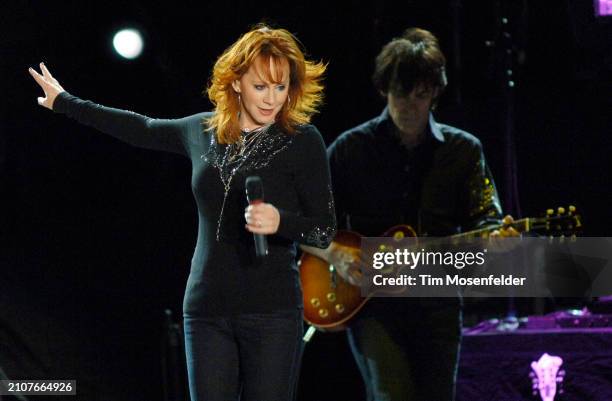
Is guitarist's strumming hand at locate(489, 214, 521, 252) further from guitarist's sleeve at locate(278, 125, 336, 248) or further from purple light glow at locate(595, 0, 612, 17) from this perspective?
guitarist's sleeve at locate(278, 125, 336, 248)

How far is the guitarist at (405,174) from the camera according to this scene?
3945 millimetres

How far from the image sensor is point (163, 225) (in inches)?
201

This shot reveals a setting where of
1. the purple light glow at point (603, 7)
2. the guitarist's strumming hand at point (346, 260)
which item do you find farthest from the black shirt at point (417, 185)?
the purple light glow at point (603, 7)

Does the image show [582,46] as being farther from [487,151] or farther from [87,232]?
[87,232]

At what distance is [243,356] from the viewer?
104 inches

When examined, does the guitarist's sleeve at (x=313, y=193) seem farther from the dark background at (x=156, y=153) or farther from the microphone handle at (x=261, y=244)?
the dark background at (x=156, y=153)

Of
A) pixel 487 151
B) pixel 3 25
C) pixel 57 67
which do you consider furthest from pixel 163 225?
pixel 487 151

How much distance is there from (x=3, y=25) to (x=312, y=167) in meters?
2.67

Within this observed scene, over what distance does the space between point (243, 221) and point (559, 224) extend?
1771mm

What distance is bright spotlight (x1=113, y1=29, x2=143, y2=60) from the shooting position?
493 cm

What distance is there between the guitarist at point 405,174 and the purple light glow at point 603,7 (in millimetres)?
766

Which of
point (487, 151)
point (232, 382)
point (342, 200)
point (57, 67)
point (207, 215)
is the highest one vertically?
point (57, 67)

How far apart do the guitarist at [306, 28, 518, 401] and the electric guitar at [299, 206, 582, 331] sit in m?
0.04

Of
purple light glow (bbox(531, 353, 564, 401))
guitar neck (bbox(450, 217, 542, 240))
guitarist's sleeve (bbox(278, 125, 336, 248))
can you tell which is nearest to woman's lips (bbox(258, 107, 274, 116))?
guitarist's sleeve (bbox(278, 125, 336, 248))
